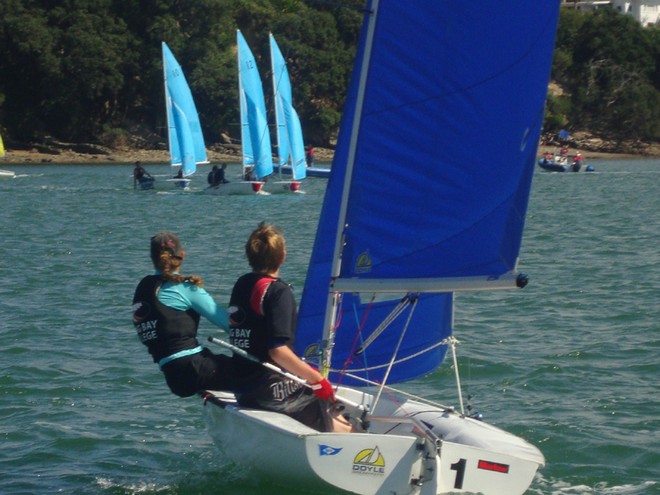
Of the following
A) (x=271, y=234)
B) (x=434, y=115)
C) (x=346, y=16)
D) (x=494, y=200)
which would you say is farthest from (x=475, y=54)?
(x=346, y=16)

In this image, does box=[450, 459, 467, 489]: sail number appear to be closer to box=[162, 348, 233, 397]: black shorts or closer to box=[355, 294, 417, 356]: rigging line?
box=[355, 294, 417, 356]: rigging line

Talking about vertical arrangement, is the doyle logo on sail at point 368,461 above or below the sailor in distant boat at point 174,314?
below

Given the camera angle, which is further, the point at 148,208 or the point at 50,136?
the point at 50,136

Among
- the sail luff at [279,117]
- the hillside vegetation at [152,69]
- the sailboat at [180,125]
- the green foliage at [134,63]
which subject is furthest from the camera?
the hillside vegetation at [152,69]

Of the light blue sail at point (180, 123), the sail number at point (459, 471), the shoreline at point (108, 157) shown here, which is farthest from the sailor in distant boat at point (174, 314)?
the shoreline at point (108, 157)

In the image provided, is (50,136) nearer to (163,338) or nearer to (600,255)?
(600,255)

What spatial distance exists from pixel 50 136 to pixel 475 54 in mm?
54671

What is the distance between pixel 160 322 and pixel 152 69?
55408mm

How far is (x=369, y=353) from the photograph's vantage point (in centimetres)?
698

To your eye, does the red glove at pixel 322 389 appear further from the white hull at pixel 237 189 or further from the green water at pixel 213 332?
the white hull at pixel 237 189

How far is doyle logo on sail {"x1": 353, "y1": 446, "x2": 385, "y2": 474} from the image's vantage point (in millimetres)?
5598

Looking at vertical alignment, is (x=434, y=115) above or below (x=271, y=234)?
above

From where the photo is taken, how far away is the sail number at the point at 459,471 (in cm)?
570

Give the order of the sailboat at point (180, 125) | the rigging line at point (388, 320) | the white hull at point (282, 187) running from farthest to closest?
1. the sailboat at point (180, 125)
2. the white hull at point (282, 187)
3. the rigging line at point (388, 320)
